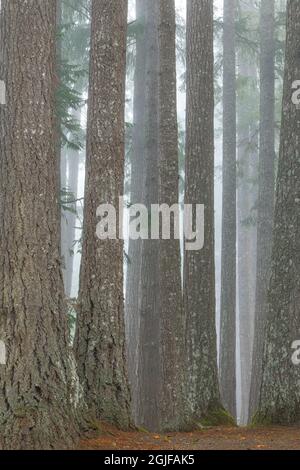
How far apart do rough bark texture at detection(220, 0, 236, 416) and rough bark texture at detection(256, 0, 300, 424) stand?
7440 millimetres

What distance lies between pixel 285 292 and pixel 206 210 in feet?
8.28

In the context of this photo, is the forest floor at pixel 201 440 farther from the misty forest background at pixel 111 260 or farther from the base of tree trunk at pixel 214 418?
the base of tree trunk at pixel 214 418

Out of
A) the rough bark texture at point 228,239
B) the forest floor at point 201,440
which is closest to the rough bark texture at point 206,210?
the forest floor at point 201,440

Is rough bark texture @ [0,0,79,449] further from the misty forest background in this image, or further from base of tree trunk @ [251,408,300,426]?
base of tree trunk @ [251,408,300,426]

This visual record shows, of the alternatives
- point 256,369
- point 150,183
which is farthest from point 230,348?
point 150,183

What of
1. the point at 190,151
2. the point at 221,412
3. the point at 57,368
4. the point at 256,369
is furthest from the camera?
the point at 256,369

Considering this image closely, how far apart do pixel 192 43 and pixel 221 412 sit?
5792mm

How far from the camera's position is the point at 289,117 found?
392 inches

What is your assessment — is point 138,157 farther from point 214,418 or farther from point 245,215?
point 245,215

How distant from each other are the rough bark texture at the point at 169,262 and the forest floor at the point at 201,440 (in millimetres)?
900

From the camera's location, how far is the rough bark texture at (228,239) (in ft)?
56.6

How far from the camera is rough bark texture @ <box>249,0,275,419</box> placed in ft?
54.9

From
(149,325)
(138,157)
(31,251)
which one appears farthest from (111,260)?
(138,157)

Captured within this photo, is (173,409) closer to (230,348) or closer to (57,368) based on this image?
(57,368)
